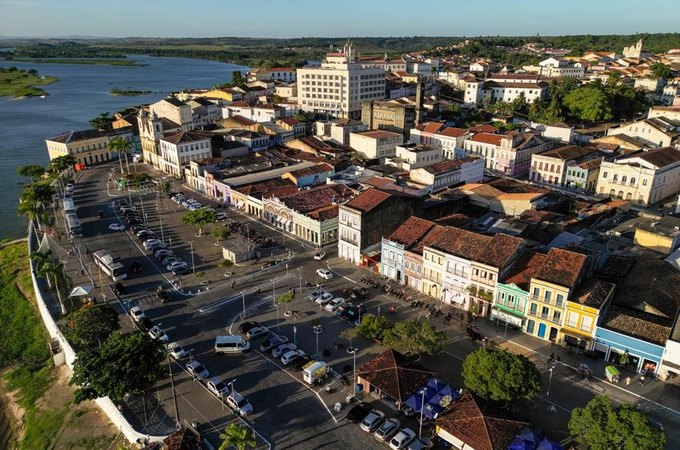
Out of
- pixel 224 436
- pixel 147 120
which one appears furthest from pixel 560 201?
pixel 147 120

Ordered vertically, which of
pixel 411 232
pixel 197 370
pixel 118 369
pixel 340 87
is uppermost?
pixel 340 87

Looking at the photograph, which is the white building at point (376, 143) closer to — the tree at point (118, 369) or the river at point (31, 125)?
the river at point (31, 125)

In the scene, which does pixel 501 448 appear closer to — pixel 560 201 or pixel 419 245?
pixel 419 245

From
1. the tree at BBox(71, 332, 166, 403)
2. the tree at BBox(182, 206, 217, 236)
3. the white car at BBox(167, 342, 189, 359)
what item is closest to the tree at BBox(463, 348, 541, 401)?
the tree at BBox(71, 332, 166, 403)

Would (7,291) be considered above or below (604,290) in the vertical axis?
below

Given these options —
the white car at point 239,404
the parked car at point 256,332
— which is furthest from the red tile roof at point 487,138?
the white car at point 239,404

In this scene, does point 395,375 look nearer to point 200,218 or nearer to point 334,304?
point 334,304

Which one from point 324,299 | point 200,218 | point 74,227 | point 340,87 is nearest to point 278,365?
point 324,299
